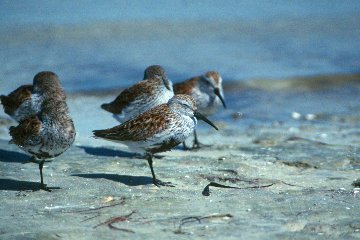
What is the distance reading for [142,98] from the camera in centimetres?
1107

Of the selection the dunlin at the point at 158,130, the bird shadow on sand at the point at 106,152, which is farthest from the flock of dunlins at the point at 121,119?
the bird shadow on sand at the point at 106,152

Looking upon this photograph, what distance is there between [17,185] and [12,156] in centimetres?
161

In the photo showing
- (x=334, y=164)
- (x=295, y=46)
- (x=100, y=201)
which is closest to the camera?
(x=100, y=201)

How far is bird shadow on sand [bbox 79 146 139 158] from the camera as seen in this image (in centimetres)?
1048

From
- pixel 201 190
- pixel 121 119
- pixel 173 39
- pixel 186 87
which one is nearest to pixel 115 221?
pixel 201 190

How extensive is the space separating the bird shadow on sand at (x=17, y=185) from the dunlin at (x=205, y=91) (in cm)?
422

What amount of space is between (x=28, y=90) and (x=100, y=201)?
402 cm

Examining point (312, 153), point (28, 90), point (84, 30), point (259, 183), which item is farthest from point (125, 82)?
point (259, 183)

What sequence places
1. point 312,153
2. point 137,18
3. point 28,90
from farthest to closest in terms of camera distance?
point 137,18 < point 28,90 < point 312,153

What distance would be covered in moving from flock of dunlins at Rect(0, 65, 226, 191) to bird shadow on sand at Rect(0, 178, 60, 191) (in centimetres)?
14

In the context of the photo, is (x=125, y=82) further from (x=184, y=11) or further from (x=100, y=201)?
(x=100, y=201)

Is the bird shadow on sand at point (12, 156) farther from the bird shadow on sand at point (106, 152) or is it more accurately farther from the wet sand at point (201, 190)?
the bird shadow on sand at point (106, 152)

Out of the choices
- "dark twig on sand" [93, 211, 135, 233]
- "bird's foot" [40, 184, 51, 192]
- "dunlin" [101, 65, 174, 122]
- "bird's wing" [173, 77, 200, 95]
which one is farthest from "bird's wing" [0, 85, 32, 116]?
"dark twig on sand" [93, 211, 135, 233]

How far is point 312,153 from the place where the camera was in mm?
10398
